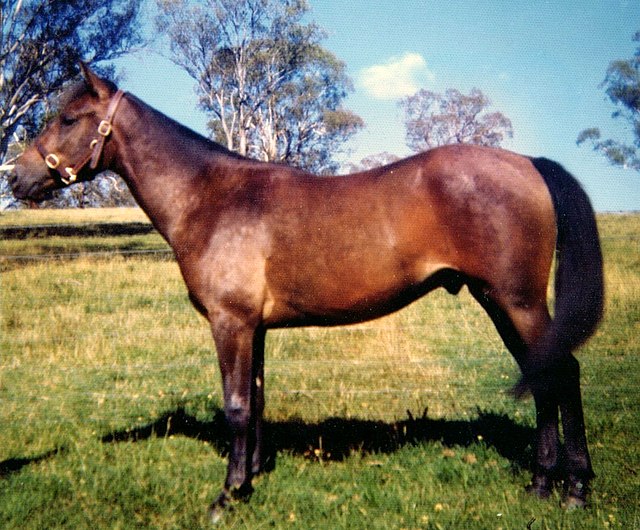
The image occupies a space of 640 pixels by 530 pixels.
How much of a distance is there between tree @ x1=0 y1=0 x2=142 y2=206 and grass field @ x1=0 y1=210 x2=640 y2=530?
488 inches

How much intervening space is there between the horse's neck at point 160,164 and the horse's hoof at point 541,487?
2.90 metres

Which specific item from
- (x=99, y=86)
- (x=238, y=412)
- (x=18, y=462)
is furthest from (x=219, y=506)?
(x=99, y=86)

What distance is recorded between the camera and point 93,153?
3951 millimetres

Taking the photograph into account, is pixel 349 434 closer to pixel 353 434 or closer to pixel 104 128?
pixel 353 434

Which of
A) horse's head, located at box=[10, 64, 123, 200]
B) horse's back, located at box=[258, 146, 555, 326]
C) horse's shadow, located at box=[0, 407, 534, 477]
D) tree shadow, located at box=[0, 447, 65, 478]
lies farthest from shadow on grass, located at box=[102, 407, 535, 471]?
horse's head, located at box=[10, 64, 123, 200]

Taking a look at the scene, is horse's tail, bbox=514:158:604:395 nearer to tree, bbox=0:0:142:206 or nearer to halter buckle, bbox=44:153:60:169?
halter buckle, bbox=44:153:60:169

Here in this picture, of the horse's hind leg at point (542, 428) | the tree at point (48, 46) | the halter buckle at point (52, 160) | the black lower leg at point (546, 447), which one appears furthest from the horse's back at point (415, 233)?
the tree at point (48, 46)

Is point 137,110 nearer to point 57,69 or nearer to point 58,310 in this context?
point 58,310

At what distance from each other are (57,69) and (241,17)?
9125 mm

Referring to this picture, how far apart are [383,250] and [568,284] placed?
1143 millimetres

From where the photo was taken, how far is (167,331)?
7668mm

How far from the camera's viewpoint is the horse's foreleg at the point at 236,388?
3570 mm

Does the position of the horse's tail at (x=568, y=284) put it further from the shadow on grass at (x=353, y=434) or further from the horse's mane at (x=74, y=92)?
the horse's mane at (x=74, y=92)

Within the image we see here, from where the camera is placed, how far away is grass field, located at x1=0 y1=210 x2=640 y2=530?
11.3ft
